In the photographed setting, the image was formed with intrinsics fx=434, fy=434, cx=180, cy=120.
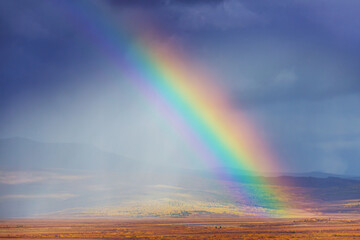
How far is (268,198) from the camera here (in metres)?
182

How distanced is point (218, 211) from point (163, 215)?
20.4m

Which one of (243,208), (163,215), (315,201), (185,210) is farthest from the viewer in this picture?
(315,201)

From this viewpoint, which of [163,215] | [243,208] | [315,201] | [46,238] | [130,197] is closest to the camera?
[46,238]

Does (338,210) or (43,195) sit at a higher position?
A: (43,195)

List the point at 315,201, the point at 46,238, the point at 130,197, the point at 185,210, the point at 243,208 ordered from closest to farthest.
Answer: the point at 46,238
the point at 185,210
the point at 243,208
the point at 130,197
the point at 315,201

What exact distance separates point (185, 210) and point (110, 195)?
1972 inches

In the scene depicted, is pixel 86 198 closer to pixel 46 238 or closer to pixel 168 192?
pixel 168 192

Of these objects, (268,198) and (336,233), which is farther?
(268,198)

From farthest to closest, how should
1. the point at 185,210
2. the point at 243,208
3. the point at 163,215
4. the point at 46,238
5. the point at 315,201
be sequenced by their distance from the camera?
the point at 315,201
the point at 243,208
the point at 185,210
the point at 163,215
the point at 46,238

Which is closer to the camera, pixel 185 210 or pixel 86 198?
pixel 185 210

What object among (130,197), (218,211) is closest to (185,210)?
(218,211)

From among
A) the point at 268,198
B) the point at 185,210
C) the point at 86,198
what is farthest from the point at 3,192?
the point at 268,198

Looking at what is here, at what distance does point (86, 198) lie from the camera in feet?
575

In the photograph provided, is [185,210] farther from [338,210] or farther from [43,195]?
[43,195]
